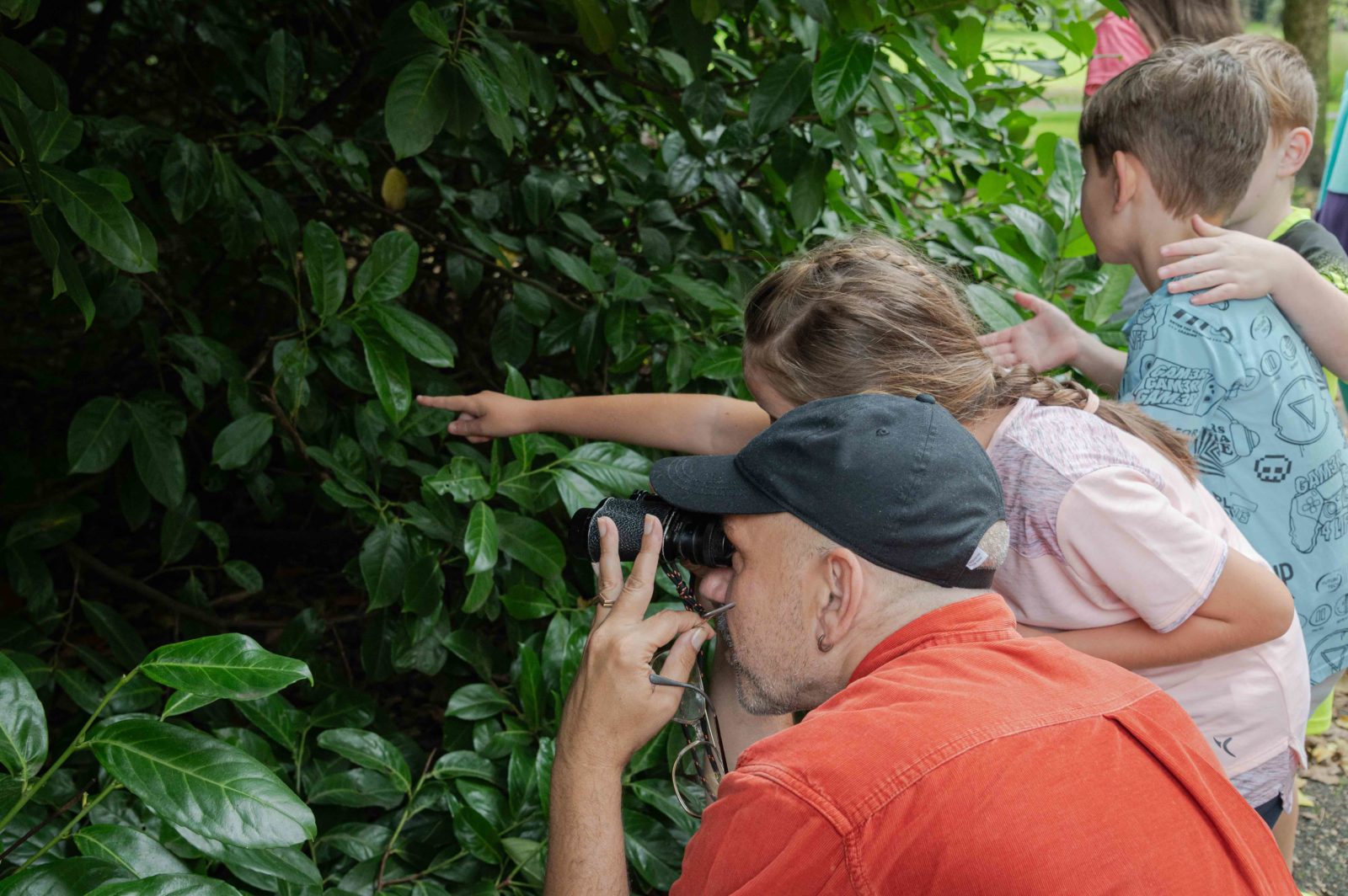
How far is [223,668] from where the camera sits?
1272 mm

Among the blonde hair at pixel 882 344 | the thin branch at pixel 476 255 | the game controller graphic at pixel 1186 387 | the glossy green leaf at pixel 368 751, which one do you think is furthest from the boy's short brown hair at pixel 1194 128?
the glossy green leaf at pixel 368 751

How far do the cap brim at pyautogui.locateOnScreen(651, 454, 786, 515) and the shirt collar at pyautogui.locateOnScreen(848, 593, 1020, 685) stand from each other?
0.68 feet

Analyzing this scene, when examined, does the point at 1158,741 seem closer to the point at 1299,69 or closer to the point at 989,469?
the point at 989,469

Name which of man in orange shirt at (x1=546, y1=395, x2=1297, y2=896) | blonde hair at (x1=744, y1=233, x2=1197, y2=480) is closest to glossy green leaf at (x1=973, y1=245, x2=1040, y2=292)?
blonde hair at (x1=744, y1=233, x2=1197, y2=480)

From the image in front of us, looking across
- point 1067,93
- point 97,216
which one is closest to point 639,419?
point 97,216

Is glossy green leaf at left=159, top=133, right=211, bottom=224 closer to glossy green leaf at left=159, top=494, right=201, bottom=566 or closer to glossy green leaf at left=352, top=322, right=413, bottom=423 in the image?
glossy green leaf at left=352, top=322, right=413, bottom=423

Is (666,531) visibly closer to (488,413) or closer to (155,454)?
(488,413)

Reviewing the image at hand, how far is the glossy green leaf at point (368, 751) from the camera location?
1963 mm

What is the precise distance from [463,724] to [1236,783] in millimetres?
1392

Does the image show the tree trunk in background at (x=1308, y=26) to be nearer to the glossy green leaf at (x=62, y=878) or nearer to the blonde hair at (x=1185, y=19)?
the blonde hair at (x=1185, y=19)

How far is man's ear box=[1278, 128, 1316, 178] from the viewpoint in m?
2.60

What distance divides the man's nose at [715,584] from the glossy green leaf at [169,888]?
74cm

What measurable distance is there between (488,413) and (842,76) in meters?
0.92

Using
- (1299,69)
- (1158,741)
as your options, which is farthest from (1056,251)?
(1158,741)
